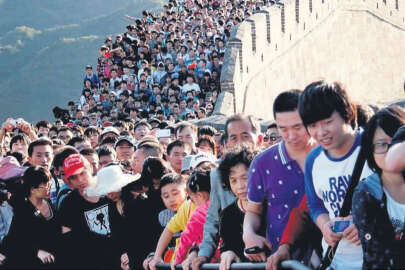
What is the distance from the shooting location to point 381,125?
10.4 feet

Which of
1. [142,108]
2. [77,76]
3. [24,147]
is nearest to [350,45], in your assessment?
[142,108]

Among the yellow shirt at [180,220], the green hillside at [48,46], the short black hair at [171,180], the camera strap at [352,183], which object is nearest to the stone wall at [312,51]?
the short black hair at [171,180]

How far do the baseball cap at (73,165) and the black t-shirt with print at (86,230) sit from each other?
0.20 metres

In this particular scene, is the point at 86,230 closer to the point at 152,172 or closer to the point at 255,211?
the point at 152,172

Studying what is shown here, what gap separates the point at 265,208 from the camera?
3.94 meters

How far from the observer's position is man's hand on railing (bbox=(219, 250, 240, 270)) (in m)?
3.87

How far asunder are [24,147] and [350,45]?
2018 cm

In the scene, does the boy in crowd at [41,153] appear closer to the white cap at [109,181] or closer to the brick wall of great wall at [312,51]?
the white cap at [109,181]

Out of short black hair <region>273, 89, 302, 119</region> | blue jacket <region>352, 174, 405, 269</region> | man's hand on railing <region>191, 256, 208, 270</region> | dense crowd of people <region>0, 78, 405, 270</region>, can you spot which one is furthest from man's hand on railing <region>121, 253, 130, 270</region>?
blue jacket <region>352, 174, 405, 269</region>

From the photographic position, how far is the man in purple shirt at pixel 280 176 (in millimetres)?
3807

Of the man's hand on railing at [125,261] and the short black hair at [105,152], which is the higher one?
the short black hair at [105,152]

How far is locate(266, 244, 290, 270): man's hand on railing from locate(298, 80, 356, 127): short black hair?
651mm

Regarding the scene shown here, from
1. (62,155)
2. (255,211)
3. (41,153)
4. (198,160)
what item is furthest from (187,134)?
(255,211)

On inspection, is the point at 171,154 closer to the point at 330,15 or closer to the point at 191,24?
the point at 191,24
